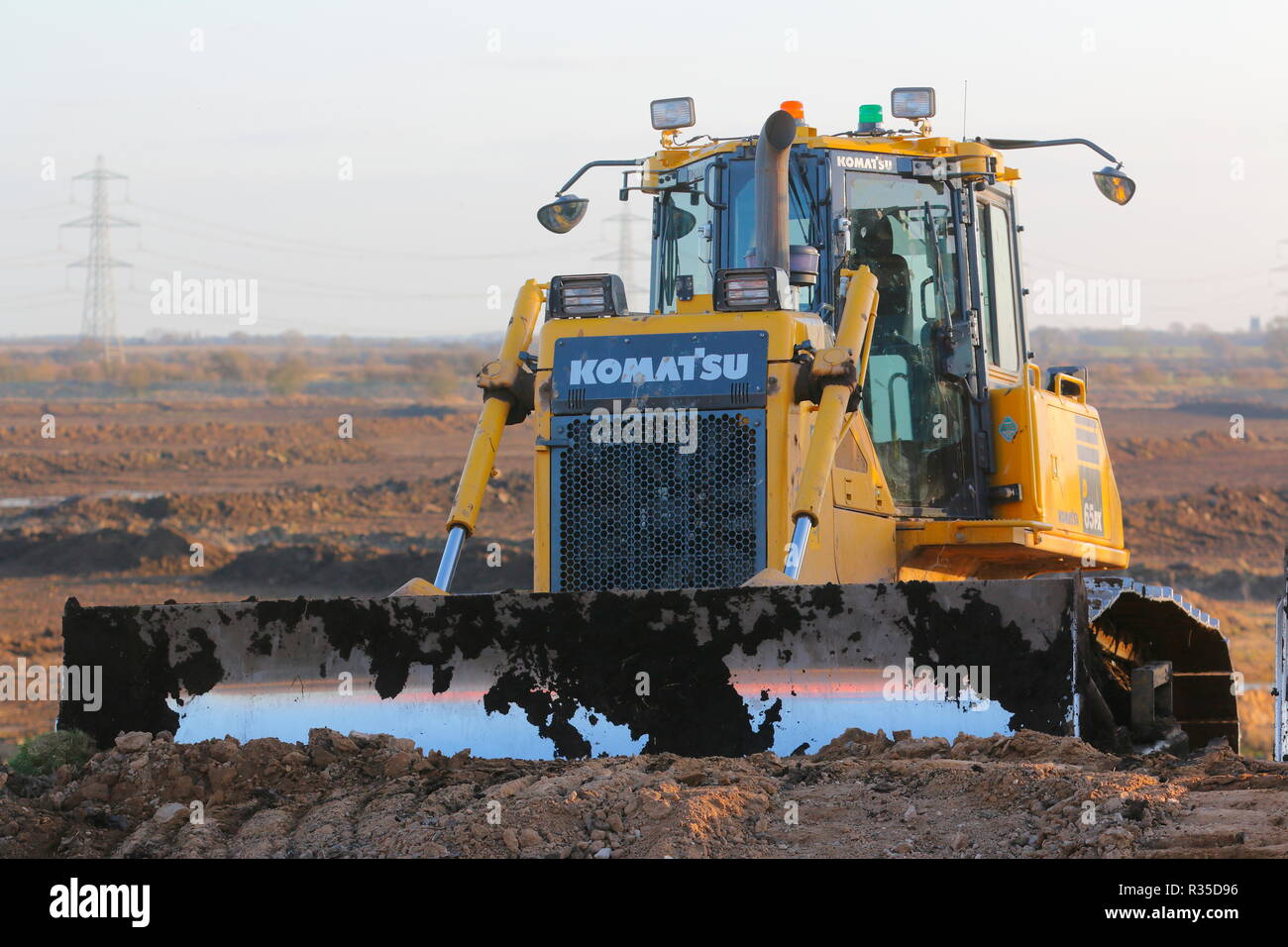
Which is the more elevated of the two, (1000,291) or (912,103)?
(912,103)

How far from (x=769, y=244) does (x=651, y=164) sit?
1.30 m

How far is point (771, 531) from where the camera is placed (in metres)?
8.16

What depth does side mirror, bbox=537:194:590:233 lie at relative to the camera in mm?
9891

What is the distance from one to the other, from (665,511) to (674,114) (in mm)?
2712

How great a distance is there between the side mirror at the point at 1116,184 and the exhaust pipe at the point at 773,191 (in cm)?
162

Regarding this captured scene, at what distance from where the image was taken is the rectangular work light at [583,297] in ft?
28.9

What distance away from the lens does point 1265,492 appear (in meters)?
34.7

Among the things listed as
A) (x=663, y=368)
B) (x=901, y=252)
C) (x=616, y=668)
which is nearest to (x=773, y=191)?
(x=901, y=252)

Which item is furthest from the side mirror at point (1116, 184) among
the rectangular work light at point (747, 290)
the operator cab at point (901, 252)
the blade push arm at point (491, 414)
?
the blade push arm at point (491, 414)

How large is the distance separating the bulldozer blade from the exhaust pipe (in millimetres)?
2273

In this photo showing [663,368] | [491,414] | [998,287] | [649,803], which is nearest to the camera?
[649,803]

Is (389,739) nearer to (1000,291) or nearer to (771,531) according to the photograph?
(771,531)

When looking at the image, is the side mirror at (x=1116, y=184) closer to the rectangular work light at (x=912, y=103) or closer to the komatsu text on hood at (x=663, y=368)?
the rectangular work light at (x=912, y=103)

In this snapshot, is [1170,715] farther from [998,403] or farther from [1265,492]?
[1265,492]
